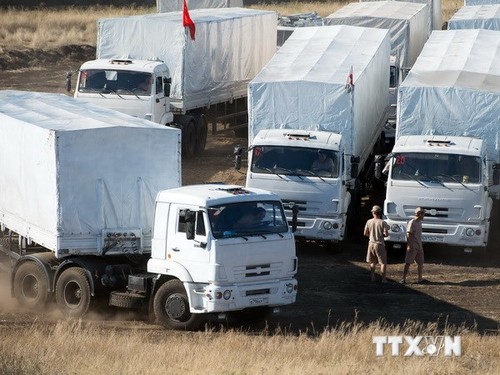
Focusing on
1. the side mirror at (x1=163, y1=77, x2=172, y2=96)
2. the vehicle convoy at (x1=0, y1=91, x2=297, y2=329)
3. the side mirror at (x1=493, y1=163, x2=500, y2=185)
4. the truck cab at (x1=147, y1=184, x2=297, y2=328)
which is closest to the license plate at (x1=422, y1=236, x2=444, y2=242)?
the side mirror at (x1=493, y1=163, x2=500, y2=185)

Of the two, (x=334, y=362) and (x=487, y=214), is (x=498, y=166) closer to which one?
(x=487, y=214)

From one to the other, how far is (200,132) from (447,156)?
1295 cm

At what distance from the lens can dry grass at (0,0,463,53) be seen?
62.9 metres

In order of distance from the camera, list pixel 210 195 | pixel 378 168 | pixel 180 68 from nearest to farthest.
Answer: pixel 210 195 → pixel 378 168 → pixel 180 68

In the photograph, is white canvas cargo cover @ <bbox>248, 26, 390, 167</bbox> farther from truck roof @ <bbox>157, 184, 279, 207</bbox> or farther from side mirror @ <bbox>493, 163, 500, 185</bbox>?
truck roof @ <bbox>157, 184, 279, 207</bbox>

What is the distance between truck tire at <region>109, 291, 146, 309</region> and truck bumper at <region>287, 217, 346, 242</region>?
19.7 feet

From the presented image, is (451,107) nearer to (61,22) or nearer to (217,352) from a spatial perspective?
(217,352)

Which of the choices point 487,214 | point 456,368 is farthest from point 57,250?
point 487,214

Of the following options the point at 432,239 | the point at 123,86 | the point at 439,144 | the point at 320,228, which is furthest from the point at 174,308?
the point at 123,86

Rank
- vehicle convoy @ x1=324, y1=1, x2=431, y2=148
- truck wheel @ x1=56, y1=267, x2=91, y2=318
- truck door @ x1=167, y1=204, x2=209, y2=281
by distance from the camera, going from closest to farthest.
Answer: truck door @ x1=167, y1=204, x2=209, y2=281, truck wheel @ x1=56, y1=267, x2=91, y2=318, vehicle convoy @ x1=324, y1=1, x2=431, y2=148

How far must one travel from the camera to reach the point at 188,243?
66.1 ft

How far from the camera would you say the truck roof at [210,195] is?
20.1 m

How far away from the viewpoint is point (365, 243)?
2791 cm

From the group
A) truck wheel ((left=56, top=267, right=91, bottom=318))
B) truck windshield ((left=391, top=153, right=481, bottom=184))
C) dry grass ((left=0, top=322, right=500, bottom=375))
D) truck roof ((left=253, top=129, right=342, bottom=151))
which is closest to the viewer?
dry grass ((left=0, top=322, right=500, bottom=375))
